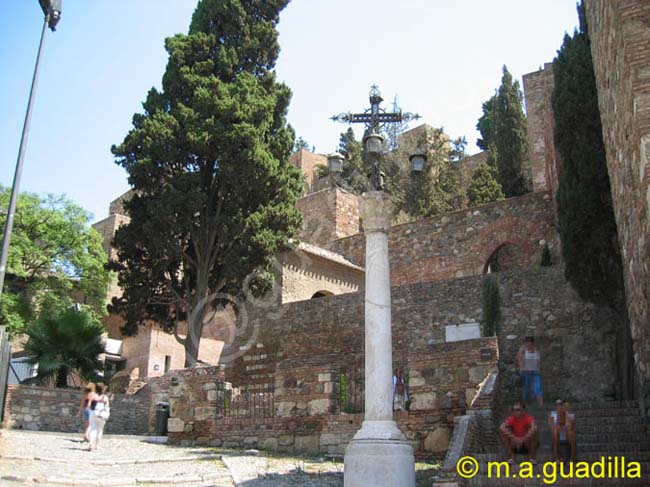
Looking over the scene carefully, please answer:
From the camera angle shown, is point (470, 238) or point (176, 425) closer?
point (176, 425)

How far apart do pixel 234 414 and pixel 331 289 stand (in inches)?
416

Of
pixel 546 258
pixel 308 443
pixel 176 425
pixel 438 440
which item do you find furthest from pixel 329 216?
pixel 438 440

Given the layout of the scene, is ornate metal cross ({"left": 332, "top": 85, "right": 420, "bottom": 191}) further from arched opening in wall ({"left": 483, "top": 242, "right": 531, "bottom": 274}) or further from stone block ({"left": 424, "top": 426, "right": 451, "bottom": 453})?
arched opening in wall ({"left": 483, "top": 242, "right": 531, "bottom": 274})

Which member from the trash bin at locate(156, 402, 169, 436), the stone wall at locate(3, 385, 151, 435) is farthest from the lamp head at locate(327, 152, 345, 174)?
the stone wall at locate(3, 385, 151, 435)

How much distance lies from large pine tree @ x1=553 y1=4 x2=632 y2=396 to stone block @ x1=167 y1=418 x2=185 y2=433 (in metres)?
8.31

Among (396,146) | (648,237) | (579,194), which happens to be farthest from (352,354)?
(396,146)

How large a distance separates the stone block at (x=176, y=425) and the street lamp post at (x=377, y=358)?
6707 mm

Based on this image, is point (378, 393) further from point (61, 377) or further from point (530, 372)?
point (61, 377)

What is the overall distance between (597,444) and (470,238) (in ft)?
46.2

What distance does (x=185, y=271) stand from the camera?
688 inches

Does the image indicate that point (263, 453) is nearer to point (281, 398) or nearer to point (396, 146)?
point (281, 398)

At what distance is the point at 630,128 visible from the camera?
25.6ft

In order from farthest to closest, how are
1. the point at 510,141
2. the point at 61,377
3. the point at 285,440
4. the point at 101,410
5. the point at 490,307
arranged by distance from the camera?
the point at 510,141 < the point at 61,377 < the point at 490,307 < the point at 285,440 < the point at 101,410

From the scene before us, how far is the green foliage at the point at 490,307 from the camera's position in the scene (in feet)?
53.9
